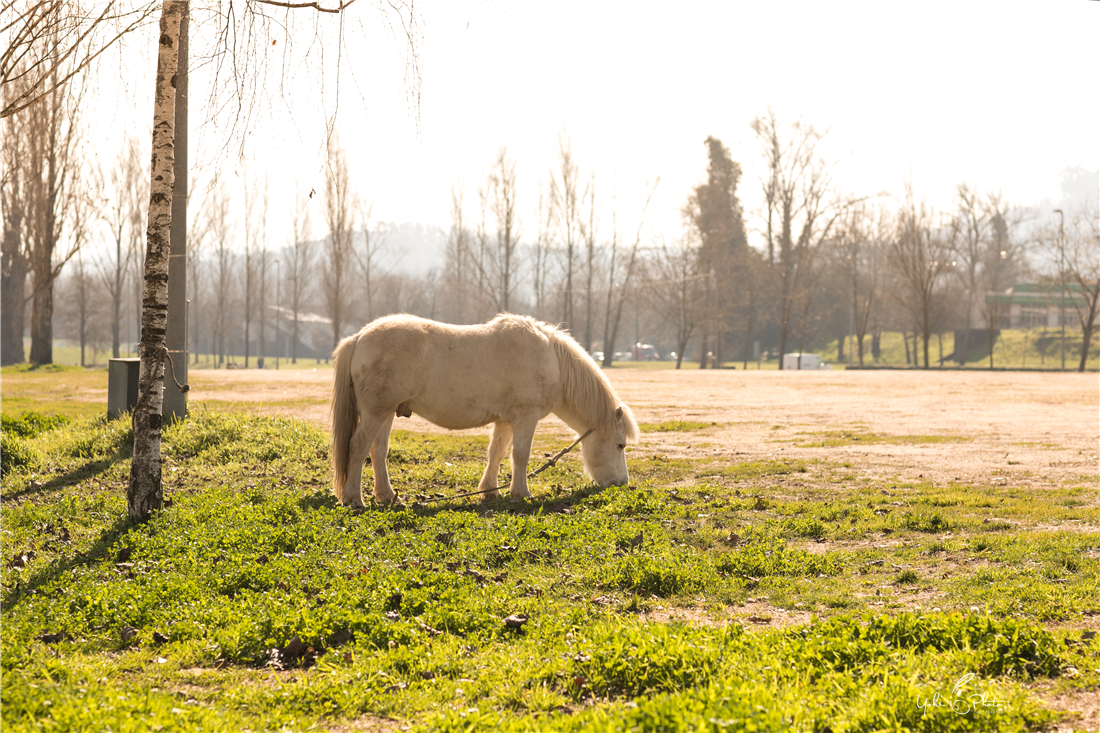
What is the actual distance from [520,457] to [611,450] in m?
1.17

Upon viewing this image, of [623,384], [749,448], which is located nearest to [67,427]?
[749,448]

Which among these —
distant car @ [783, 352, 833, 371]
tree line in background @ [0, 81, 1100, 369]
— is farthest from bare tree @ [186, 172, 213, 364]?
distant car @ [783, 352, 833, 371]

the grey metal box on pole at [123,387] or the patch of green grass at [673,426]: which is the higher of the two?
the grey metal box on pole at [123,387]

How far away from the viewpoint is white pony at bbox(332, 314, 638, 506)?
8.06 m

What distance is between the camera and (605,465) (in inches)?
359

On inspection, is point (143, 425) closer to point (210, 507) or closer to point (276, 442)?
point (210, 507)

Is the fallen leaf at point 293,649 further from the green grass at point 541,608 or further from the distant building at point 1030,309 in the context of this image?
the distant building at point 1030,309

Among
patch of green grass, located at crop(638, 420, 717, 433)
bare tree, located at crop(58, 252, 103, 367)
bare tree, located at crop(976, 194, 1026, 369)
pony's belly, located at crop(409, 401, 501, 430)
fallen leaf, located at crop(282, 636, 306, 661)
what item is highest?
bare tree, located at crop(976, 194, 1026, 369)

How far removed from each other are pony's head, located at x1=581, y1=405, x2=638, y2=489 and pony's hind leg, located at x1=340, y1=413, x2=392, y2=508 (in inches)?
99.9

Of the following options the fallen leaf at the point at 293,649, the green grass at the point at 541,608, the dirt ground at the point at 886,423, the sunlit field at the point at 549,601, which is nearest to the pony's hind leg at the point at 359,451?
the green grass at the point at 541,608

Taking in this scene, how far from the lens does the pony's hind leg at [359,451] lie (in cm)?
795

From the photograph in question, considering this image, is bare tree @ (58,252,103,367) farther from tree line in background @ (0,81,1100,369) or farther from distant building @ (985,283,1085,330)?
distant building @ (985,283,1085,330)

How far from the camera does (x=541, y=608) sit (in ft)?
15.8

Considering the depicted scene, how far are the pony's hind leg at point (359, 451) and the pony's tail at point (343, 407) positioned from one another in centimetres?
13
